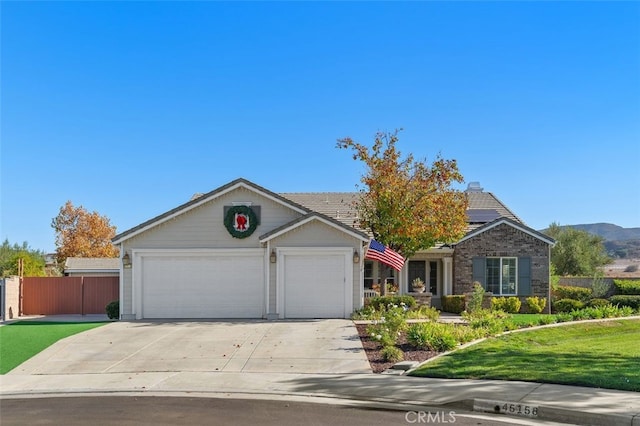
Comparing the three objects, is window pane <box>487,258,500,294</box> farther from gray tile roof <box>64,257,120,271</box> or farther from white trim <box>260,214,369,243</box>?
gray tile roof <box>64,257,120,271</box>

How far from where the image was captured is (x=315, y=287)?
22.8 metres

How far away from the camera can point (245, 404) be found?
11047mm

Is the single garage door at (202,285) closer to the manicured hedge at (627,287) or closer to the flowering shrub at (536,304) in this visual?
the flowering shrub at (536,304)

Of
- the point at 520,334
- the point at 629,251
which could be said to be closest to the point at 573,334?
the point at 520,334

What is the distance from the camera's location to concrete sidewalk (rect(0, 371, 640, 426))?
9.62 meters

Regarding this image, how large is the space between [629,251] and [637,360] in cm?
11181

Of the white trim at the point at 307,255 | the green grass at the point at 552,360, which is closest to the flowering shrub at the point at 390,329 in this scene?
the green grass at the point at 552,360

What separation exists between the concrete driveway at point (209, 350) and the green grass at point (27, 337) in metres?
0.38

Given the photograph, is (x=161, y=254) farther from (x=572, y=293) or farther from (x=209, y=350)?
(x=572, y=293)

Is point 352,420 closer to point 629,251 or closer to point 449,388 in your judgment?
point 449,388

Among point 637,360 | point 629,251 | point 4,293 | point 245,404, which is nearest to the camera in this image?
point 245,404

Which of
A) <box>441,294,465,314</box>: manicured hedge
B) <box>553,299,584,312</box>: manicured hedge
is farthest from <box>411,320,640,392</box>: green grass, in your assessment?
<box>553,299,584,312</box>: manicured hedge

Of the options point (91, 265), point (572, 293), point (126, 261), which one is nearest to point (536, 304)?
point (572, 293)

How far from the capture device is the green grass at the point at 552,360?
11.7m
